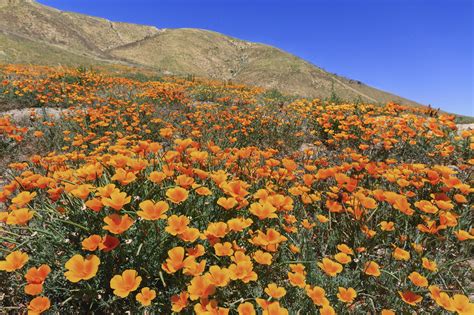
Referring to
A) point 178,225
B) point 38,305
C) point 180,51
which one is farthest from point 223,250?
point 180,51

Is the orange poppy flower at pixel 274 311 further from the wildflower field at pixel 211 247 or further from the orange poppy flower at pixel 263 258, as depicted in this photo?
the orange poppy flower at pixel 263 258

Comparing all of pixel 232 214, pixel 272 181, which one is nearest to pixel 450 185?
pixel 272 181

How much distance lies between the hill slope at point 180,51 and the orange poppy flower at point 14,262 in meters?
46.8

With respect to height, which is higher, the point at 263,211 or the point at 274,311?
the point at 263,211

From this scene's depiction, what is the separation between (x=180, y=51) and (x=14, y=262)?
73.3 meters

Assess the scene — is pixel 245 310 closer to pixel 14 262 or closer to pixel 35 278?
pixel 35 278

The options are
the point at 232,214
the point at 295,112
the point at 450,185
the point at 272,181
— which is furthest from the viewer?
the point at 295,112

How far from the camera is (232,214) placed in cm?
256

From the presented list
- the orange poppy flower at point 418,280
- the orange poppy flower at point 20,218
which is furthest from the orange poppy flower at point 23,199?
the orange poppy flower at point 418,280

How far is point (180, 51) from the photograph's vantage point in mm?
70000

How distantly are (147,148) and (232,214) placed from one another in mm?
1047

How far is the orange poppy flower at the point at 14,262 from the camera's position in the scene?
1.84 metres

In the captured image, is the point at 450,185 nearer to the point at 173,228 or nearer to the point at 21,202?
the point at 173,228

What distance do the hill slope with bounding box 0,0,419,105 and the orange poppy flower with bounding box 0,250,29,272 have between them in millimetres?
46775
